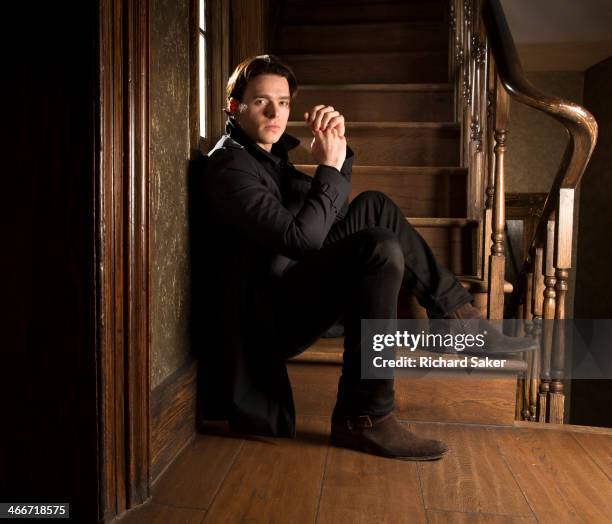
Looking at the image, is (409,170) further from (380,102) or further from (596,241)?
(596,241)

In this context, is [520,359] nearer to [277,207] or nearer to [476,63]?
[277,207]

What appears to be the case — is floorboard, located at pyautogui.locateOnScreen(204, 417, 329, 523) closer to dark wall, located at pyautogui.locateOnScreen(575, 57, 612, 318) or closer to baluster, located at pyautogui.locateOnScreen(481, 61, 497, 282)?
baluster, located at pyautogui.locateOnScreen(481, 61, 497, 282)

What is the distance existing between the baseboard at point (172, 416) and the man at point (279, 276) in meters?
0.08

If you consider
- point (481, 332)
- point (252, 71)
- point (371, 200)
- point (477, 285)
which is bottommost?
point (481, 332)

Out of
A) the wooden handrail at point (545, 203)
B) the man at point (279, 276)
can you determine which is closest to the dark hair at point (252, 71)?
the man at point (279, 276)

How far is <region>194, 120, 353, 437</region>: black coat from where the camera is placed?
1.48 meters

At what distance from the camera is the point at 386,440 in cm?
150

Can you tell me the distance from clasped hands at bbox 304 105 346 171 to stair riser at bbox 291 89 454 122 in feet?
4.38

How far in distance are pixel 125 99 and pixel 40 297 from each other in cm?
40

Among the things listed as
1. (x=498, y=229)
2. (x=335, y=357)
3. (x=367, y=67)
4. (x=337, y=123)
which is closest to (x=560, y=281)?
(x=498, y=229)

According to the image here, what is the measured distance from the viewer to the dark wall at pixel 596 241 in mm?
4543

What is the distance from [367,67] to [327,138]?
1843 mm

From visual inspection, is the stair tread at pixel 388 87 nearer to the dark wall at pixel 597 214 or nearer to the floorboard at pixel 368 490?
the floorboard at pixel 368 490

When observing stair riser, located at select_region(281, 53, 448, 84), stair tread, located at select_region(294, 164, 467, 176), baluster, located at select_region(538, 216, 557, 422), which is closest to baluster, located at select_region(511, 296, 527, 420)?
baluster, located at select_region(538, 216, 557, 422)
